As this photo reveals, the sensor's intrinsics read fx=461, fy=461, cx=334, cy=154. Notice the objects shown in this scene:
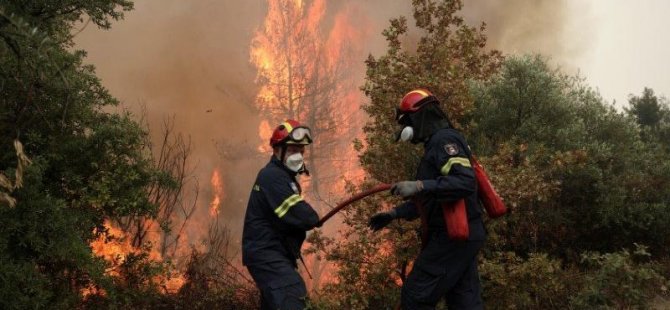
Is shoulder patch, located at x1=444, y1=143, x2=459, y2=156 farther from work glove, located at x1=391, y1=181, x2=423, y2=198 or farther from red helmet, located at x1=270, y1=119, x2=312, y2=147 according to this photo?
red helmet, located at x1=270, y1=119, x2=312, y2=147

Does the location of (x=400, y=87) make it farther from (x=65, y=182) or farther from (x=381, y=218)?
(x=65, y=182)

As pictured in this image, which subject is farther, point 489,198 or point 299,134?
point 299,134

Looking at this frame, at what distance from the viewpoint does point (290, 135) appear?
12.7 feet

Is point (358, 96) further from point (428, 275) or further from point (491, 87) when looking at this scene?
point (428, 275)

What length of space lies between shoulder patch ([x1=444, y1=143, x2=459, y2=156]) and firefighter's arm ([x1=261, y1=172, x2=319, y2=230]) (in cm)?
108

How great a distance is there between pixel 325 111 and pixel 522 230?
21.5 m

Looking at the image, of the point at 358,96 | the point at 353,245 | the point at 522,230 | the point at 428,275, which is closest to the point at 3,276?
the point at 353,245

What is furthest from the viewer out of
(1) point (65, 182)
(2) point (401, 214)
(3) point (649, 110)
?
(3) point (649, 110)

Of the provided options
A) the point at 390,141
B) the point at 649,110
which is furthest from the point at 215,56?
the point at 390,141

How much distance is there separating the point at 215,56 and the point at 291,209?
3130 centimetres

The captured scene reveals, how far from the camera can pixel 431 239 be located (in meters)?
3.48

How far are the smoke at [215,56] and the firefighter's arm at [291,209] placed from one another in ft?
79.9

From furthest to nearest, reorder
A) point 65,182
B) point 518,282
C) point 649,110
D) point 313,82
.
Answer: point 313,82 → point 649,110 → point 65,182 → point 518,282

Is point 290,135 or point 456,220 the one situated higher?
point 290,135
